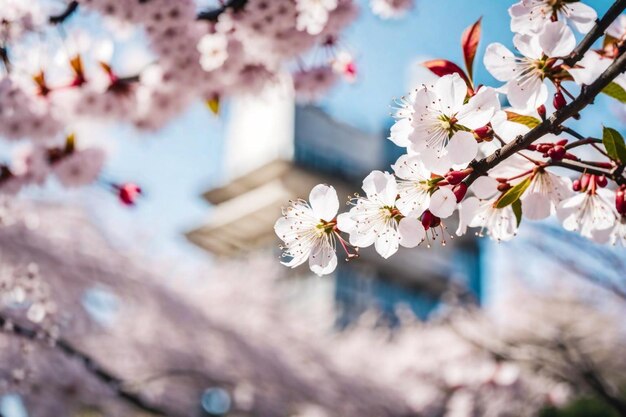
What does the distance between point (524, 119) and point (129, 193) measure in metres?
1.94

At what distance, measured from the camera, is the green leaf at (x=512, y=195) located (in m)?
1.15

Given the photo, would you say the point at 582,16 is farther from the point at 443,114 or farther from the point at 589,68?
the point at 443,114

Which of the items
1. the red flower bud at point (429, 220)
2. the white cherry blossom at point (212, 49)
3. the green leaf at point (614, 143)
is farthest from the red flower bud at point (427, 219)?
the white cherry blossom at point (212, 49)

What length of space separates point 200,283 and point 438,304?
500 inches

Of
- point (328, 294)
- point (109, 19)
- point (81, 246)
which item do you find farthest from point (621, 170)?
point (328, 294)

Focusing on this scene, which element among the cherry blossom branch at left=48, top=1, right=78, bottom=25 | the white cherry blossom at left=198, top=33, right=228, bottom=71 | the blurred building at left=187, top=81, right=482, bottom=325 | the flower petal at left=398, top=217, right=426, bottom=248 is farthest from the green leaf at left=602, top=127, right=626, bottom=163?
the blurred building at left=187, top=81, right=482, bottom=325

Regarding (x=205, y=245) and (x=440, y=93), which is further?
(x=205, y=245)

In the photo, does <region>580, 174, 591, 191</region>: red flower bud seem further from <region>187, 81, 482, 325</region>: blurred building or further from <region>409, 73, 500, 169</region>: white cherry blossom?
<region>187, 81, 482, 325</region>: blurred building

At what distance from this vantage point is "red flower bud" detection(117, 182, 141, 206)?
2654 millimetres

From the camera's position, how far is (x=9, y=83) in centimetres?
255

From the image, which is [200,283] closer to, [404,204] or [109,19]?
[109,19]

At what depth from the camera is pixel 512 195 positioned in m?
1.15

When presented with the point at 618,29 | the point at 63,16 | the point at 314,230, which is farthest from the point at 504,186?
the point at 63,16

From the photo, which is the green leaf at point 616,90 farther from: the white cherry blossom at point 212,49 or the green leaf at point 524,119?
the white cherry blossom at point 212,49
